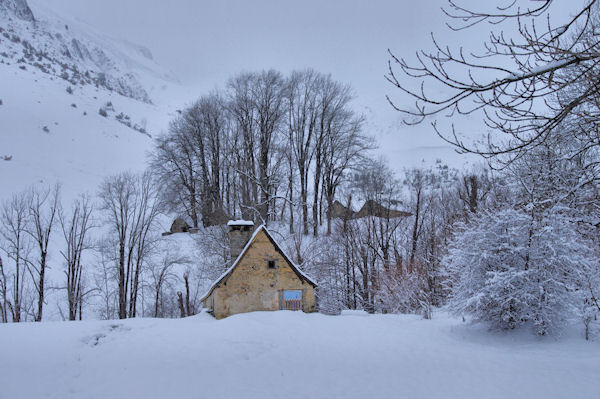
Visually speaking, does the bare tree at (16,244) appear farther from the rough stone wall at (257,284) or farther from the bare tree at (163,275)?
the rough stone wall at (257,284)

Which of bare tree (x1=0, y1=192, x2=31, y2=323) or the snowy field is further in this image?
bare tree (x1=0, y1=192, x2=31, y2=323)

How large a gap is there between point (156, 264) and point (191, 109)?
15.4 metres

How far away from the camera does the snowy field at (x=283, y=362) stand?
24.7 ft

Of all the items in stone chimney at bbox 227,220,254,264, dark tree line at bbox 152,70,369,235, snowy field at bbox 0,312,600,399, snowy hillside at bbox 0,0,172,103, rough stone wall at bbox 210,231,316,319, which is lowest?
snowy field at bbox 0,312,600,399

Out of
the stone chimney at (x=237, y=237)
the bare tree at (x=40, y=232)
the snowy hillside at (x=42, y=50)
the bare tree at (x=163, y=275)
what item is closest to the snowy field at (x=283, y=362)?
the stone chimney at (x=237, y=237)

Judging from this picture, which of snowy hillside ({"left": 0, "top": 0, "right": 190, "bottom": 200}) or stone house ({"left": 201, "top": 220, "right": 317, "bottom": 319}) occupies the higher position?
snowy hillside ({"left": 0, "top": 0, "right": 190, "bottom": 200})

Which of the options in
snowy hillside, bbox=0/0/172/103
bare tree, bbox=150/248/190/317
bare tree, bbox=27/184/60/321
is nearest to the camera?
bare tree, bbox=27/184/60/321

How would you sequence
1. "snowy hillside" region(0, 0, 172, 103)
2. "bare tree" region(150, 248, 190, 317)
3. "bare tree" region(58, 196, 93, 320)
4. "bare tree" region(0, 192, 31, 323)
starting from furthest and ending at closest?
"snowy hillside" region(0, 0, 172, 103) → "bare tree" region(150, 248, 190, 317) → "bare tree" region(58, 196, 93, 320) → "bare tree" region(0, 192, 31, 323)

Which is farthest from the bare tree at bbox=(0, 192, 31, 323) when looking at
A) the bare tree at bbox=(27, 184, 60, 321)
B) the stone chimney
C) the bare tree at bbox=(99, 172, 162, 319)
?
the stone chimney

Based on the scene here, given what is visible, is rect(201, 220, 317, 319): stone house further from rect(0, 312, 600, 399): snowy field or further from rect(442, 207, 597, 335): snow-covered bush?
rect(442, 207, 597, 335): snow-covered bush

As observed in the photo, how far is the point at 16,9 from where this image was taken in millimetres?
77750

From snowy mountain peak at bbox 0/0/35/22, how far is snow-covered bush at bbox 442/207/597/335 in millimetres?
100577

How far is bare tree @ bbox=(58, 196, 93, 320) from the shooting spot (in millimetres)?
A: 19361

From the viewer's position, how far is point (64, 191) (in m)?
27.0
